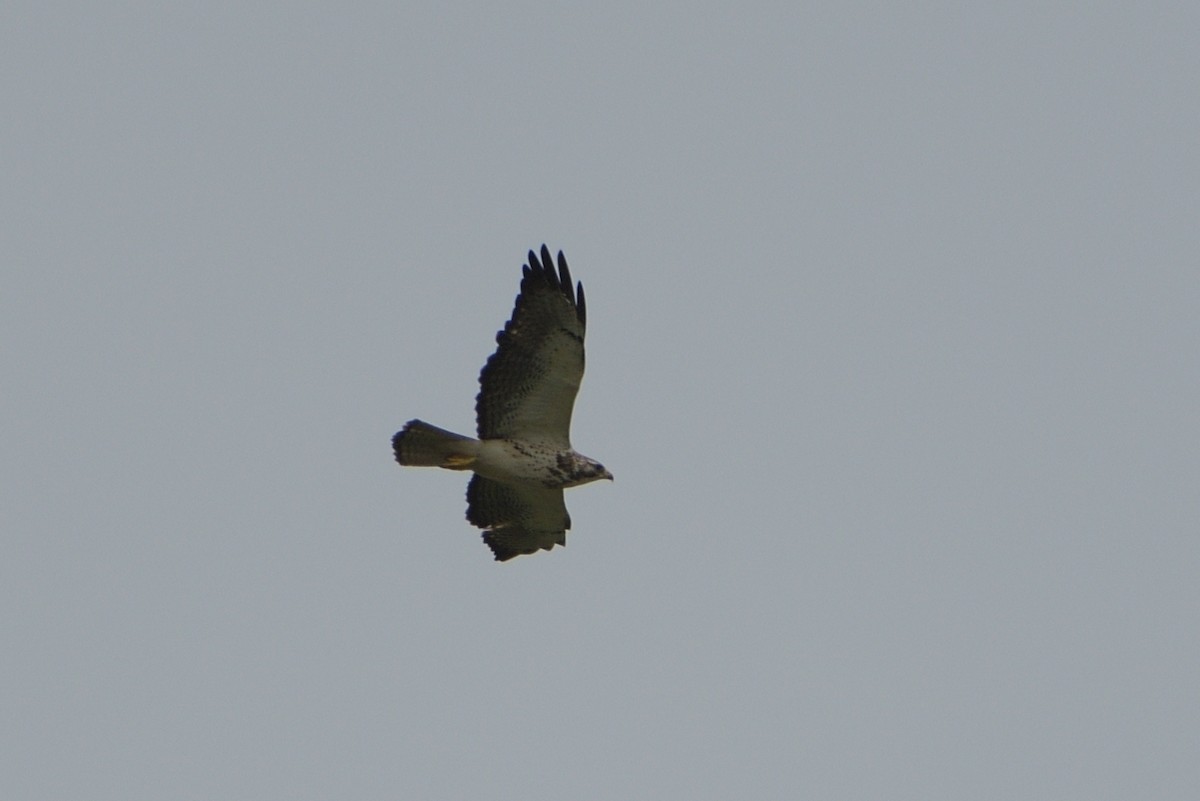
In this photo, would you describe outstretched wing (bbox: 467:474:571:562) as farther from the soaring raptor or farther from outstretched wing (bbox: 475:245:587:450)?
outstretched wing (bbox: 475:245:587:450)

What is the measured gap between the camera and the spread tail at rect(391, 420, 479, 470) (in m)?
14.7

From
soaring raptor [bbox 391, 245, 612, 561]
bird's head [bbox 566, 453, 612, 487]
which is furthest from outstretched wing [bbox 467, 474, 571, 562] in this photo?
bird's head [bbox 566, 453, 612, 487]

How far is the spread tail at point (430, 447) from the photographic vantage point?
577 inches

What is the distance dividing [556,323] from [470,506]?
2.34 metres

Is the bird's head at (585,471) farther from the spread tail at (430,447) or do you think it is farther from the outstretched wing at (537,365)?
the spread tail at (430,447)

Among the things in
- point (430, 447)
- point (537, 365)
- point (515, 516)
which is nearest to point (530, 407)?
point (537, 365)

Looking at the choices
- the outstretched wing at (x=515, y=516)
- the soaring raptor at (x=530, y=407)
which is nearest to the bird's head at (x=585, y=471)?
the soaring raptor at (x=530, y=407)

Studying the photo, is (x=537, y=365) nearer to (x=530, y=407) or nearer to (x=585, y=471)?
(x=530, y=407)

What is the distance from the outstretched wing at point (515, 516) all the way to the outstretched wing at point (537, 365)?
0.81 m

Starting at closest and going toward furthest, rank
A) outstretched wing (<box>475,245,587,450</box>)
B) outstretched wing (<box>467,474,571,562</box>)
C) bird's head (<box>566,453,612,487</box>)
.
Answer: outstretched wing (<box>475,245,587,450</box>) < bird's head (<box>566,453,612,487</box>) < outstretched wing (<box>467,474,571,562</box>)

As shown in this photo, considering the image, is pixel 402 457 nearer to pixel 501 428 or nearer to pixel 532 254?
pixel 501 428

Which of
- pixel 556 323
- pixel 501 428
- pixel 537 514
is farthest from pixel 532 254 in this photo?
pixel 537 514

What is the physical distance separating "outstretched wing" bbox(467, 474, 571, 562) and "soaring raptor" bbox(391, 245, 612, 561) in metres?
0.15

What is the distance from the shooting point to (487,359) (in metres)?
14.8
